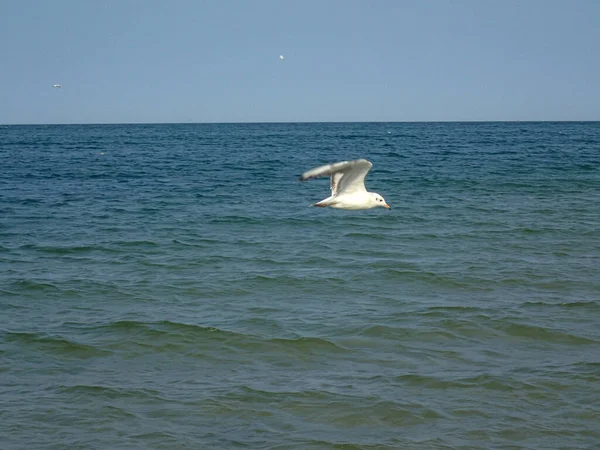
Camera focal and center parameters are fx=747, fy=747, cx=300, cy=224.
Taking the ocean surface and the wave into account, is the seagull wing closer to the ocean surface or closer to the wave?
the ocean surface

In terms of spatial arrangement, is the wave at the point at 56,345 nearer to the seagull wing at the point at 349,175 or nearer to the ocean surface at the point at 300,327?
the ocean surface at the point at 300,327

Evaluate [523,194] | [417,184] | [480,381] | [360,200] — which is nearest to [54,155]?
[417,184]

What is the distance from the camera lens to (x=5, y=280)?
12.5 meters

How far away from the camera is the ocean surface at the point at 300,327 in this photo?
23.2ft

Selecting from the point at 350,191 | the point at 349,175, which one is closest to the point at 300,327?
the point at 350,191

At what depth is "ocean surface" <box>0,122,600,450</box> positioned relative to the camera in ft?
23.2

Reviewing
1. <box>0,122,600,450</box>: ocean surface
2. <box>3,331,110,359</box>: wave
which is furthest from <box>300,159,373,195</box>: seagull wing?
<box>3,331,110,359</box>: wave

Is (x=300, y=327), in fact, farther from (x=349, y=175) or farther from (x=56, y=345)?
(x=56, y=345)

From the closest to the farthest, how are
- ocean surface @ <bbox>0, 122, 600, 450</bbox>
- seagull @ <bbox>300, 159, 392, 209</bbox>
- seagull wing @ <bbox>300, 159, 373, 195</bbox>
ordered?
ocean surface @ <bbox>0, 122, 600, 450</bbox> < seagull wing @ <bbox>300, 159, 373, 195</bbox> < seagull @ <bbox>300, 159, 392, 209</bbox>

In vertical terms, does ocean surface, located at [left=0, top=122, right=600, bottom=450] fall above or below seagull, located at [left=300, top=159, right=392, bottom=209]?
below

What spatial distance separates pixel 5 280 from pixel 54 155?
1353 inches

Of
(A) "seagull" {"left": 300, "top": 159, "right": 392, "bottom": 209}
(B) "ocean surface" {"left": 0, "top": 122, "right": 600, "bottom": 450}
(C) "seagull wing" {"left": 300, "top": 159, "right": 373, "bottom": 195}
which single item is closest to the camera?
(B) "ocean surface" {"left": 0, "top": 122, "right": 600, "bottom": 450}

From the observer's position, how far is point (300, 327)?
9812 millimetres

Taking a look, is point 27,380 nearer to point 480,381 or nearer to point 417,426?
point 417,426
